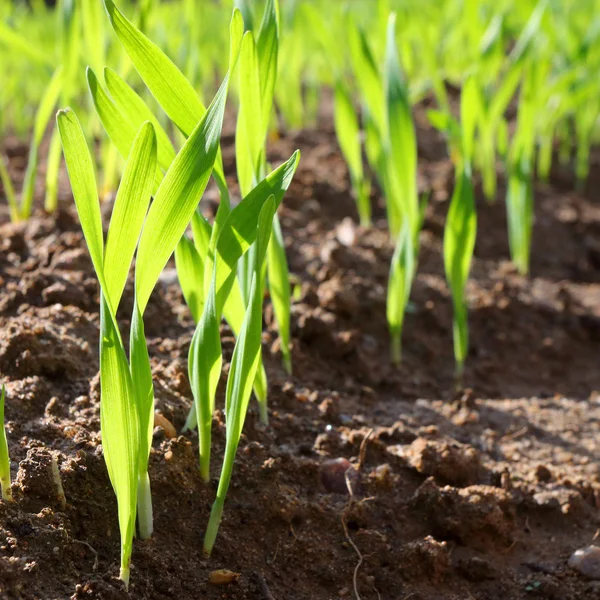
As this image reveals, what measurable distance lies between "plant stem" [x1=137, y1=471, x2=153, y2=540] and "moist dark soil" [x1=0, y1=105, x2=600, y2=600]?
2 cm

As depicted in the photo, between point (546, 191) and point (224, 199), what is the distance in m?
1.89

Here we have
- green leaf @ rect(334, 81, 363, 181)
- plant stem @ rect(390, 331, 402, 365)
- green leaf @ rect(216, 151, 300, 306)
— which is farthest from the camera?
green leaf @ rect(334, 81, 363, 181)

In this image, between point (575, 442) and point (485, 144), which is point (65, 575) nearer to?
point (575, 442)

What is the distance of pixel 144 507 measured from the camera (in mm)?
956

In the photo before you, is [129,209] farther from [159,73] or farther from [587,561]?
[587,561]

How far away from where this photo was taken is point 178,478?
40.9 inches

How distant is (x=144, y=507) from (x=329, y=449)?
37 centimetres

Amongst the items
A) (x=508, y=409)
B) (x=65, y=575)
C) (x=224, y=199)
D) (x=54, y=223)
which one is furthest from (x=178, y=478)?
(x=54, y=223)

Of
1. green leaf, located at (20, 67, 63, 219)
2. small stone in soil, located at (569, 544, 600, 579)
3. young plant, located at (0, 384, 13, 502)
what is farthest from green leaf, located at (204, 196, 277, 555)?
green leaf, located at (20, 67, 63, 219)

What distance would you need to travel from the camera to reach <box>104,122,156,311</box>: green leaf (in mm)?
826

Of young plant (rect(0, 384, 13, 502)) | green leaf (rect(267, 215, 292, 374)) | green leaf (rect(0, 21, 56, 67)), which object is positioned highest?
green leaf (rect(0, 21, 56, 67))

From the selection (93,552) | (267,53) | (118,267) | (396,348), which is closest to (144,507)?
(93,552)

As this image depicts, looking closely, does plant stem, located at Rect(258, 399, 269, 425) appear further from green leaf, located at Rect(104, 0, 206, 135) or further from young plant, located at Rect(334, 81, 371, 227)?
young plant, located at Rect(334, 81, 371, 227)

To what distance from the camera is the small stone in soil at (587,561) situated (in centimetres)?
111
